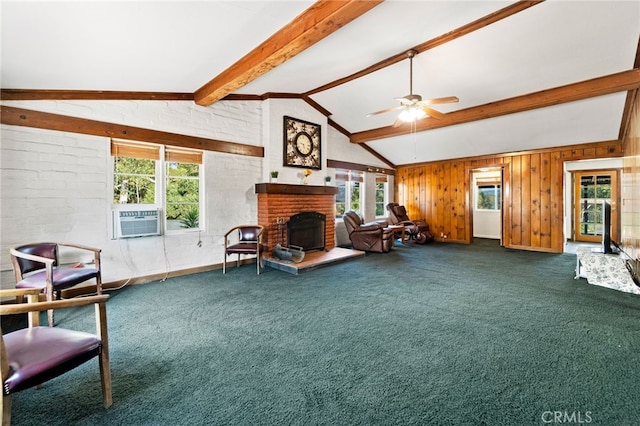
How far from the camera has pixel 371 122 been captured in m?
6.69

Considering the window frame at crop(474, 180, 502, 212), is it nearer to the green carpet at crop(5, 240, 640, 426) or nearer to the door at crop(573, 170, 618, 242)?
the door at crop(573, 170, 618, 242)

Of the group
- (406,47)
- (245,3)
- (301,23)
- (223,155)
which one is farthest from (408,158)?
(245,3)

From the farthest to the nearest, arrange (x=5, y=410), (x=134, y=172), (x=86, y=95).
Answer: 1. (x=134, y=172)
2. (x=86, y=95)
3. (x=5, y=410)

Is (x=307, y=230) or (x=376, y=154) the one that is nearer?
(x=307, y=230)

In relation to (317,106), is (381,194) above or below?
below

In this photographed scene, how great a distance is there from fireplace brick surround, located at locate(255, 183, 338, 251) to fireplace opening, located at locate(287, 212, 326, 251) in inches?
4.6

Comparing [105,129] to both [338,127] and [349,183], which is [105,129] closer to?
[338,127]

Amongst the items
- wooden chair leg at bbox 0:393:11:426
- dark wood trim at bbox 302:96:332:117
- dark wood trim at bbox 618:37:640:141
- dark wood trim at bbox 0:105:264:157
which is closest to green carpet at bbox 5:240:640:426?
wooden chair leg at bbox 0:393:11:426

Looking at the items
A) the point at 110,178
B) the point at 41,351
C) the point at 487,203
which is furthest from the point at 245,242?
the point at 487,203

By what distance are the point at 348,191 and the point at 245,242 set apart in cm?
379

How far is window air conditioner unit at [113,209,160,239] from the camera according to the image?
386cm

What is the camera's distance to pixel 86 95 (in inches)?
141

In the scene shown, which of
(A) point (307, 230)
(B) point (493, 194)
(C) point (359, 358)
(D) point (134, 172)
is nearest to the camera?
(C) point (359, 358)

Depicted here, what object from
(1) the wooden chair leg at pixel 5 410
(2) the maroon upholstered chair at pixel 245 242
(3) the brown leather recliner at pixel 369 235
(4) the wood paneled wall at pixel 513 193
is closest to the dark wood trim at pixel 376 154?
(4) the wood paneled wall at pixel 513 193
